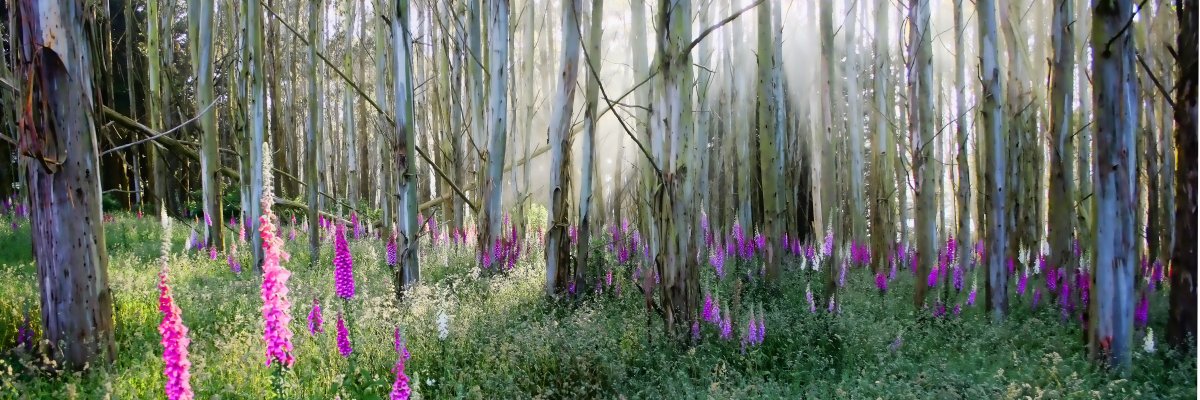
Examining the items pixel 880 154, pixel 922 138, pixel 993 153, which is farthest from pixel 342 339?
pixel 880 154

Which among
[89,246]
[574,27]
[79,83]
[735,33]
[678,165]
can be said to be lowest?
[89,246]

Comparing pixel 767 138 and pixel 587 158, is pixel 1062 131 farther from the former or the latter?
pixel 587 158

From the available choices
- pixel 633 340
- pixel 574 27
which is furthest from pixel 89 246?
pixel 574 27

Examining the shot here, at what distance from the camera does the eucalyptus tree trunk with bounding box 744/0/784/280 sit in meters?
7.36

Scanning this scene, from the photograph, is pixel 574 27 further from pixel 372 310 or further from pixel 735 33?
pixel 735 33

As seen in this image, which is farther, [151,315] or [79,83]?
[151,315]

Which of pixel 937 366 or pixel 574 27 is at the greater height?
pixel 574 27

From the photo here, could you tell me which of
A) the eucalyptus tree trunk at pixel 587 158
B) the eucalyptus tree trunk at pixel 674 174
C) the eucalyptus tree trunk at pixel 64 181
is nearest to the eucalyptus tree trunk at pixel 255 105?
the eucalyptus tree trunk at pixel 64 181

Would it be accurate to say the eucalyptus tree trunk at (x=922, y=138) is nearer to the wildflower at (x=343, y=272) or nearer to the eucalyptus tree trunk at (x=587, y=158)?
the eucalyptus tree trunk at (x=587, y=158)

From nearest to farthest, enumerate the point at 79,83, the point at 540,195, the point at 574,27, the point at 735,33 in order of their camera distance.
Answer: the point at 79,83, the point at 574,27, the point at 735,33, the point at 540,195

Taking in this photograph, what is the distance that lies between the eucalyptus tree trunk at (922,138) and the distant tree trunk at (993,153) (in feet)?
1.76

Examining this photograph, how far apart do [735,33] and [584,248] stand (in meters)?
7.79

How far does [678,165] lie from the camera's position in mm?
5035

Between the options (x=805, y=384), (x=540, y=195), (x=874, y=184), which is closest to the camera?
(x=805, y=384)
